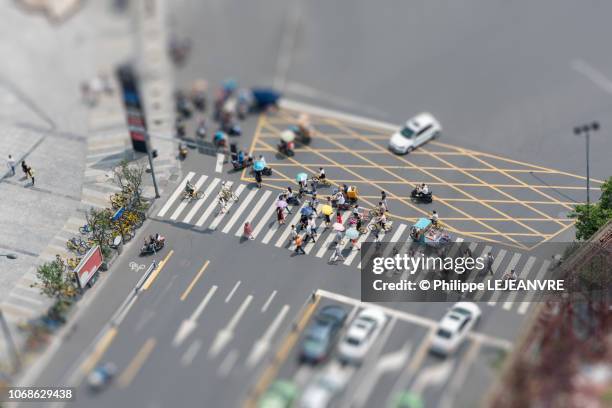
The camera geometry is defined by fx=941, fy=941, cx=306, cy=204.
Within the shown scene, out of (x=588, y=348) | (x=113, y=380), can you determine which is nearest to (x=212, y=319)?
(x=113, y=380)

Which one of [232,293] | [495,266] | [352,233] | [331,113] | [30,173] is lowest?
[232,293]

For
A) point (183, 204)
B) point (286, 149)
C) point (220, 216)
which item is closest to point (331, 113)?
point (286, 149)

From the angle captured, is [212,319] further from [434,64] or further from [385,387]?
[434,64]

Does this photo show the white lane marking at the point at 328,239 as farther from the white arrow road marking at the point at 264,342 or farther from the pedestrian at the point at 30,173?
the pedestrian at the point at 30,173

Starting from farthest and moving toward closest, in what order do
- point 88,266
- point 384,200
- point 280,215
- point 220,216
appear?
point 220,216 < point 384,200 < point 280,215 < point 88,266

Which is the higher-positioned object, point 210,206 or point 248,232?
point 210,206

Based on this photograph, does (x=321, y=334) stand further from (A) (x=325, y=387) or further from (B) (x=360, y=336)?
(A) (x=325, y=387)
